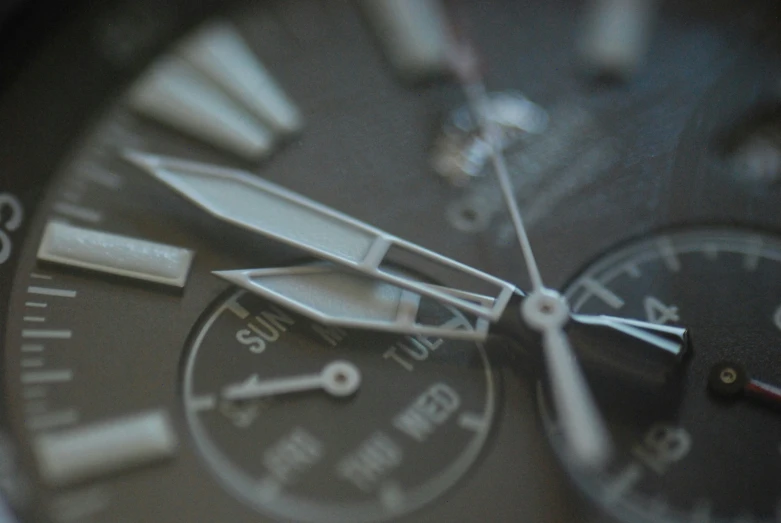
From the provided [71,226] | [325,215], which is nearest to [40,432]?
[71,226]

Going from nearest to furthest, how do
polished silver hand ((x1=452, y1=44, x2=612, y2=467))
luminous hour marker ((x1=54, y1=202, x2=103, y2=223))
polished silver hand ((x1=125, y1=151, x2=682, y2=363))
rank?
polished silver hand ((x1=452, y1=44, x2=612, y2=467))
polished silver hand ((x1=125, y1=151, x2=682, y2=363))
luminous hour marker ((x1=54, y1=202, x2=103, y2=223))

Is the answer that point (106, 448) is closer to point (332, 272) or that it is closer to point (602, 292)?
point (332, 272)

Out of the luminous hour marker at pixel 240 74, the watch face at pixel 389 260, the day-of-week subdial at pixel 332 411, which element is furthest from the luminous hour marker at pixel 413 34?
the day-of-week subdial at pixel 332 411

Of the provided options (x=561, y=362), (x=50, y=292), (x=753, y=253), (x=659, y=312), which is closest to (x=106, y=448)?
(x=50, y=292)

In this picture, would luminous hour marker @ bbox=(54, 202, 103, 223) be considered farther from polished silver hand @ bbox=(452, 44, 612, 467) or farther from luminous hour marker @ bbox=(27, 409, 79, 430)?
polished silver hand @ bbox=(452, 44, 612, 467)

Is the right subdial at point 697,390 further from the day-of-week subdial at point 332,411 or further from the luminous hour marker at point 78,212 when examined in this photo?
the luminous hour marker at point 78,212

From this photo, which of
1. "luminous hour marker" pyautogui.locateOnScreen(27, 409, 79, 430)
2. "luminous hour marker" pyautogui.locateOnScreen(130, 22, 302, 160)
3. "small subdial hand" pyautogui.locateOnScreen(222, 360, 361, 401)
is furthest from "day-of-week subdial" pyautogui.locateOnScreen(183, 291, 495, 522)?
"luminous hour marker" pyautogui.locateOnScreen(130, 22, 302, 160)
